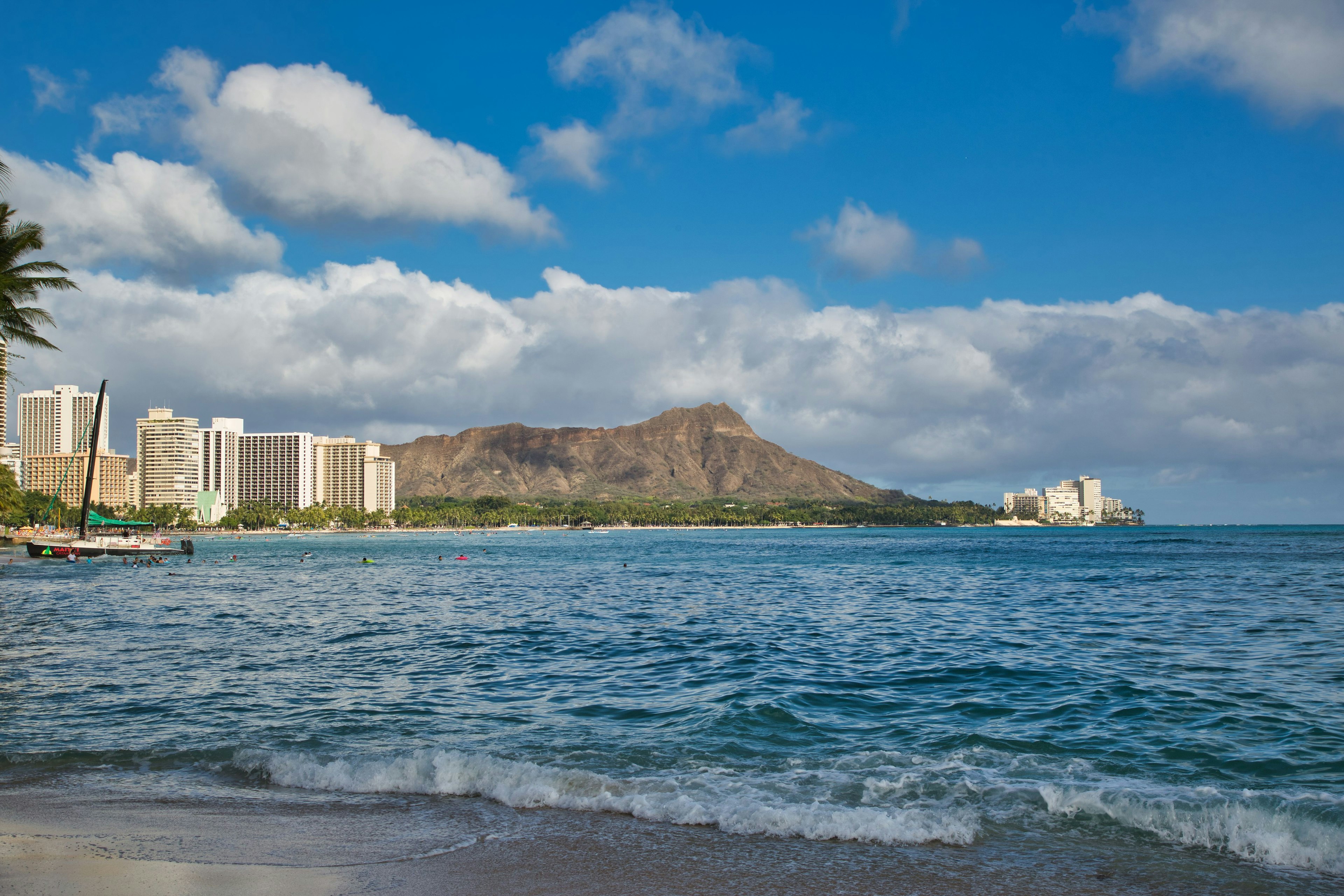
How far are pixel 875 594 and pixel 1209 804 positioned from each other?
32302 millimetres

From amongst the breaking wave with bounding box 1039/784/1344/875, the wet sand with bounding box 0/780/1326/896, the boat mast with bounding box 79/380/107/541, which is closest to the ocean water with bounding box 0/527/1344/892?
the breaking wave with bounding box 1039/784/1344/875

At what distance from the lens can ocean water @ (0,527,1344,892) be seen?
9352 millimetres

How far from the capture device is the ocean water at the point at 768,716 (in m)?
9.35

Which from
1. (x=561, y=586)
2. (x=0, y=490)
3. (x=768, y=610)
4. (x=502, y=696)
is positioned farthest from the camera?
(x=0, y=490)

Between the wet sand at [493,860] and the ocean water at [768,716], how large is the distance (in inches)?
7.9

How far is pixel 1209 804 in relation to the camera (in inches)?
380

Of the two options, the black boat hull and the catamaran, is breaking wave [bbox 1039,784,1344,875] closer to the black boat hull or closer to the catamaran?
the catamaran

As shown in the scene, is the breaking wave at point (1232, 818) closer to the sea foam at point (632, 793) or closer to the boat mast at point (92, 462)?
the sea foam at point (632, 793)

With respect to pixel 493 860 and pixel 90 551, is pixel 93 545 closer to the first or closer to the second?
pixel 90 551

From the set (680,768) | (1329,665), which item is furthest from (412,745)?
(1329,665)

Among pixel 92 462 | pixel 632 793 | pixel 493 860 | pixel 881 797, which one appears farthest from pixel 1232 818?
pixel 92 462

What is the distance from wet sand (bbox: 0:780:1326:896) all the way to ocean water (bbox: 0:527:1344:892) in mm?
200

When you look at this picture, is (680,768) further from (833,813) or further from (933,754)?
(933,754)

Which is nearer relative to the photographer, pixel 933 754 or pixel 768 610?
pixel 933 754
